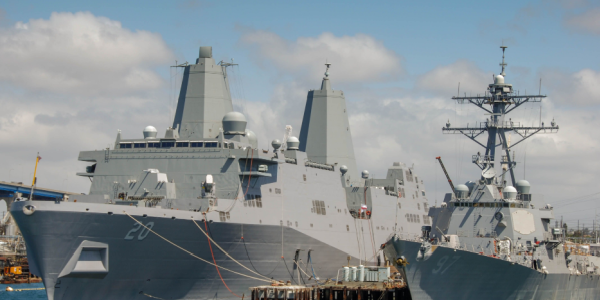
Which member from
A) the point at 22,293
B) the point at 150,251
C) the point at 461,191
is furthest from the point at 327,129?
the point at 22,293

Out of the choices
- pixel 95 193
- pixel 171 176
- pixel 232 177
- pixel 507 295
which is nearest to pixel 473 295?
pixel 507 295

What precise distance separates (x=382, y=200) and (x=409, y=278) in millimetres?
14240

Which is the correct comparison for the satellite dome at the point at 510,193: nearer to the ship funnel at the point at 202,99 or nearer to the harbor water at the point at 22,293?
the ship funnel at the point at 202,99

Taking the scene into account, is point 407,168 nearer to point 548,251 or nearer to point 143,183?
point 548,251

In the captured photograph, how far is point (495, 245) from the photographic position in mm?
28516

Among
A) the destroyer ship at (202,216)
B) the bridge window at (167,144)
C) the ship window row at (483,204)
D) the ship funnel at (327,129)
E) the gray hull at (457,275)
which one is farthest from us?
the ship funnel at (327,129)

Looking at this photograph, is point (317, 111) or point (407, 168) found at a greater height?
point (317, 111)

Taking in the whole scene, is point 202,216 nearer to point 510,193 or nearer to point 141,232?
point 141,232

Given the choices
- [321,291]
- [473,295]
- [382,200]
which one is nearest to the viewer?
[473,295]

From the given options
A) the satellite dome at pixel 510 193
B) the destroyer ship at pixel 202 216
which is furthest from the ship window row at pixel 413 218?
the satellite dome at pixel 510 193

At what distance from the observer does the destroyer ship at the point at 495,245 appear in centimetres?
2655

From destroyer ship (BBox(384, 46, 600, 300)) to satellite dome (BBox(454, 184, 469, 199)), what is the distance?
42 millimetres

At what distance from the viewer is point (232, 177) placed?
30688mm

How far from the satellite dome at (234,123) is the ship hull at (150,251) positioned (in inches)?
193
